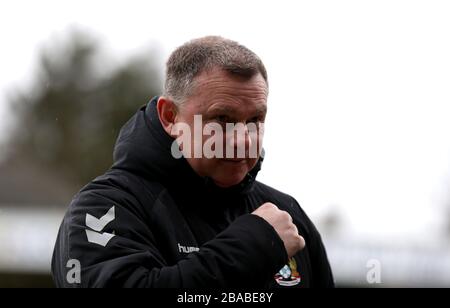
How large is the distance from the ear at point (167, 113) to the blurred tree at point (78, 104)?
1906 cm

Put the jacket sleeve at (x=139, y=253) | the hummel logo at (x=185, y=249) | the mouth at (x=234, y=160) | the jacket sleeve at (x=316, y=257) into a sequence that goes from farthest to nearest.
A: the jacket sleeve at (x=316, y=257) → the mouth at (x=234, y=160) → the hummel logo at (x=185, y=249) → the jacket sleeve at (x=139, y=253)

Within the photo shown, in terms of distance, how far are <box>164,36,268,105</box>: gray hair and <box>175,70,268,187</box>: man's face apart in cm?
3

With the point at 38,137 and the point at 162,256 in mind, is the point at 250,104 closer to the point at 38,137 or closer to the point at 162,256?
the point at 162,256

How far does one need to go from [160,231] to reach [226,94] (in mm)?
654

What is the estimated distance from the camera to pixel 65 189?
25797 millimetres

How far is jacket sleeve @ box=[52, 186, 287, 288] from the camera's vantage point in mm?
3486

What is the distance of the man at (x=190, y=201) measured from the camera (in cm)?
354

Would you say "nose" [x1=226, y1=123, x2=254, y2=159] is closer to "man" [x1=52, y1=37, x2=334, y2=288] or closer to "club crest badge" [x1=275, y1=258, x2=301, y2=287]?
"man" [x1=52, y1=37, x2=334, y2=288]

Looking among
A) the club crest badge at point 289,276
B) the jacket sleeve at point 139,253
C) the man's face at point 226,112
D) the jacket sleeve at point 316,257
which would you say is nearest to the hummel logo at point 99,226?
the jacket sleeve at point 139,253

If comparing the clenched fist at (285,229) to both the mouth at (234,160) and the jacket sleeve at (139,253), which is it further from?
the mouth at (234,160)

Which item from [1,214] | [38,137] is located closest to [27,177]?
[38,137]

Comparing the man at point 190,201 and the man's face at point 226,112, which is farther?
the man's face at point 226,112

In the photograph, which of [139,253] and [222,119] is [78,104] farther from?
[139,253]
